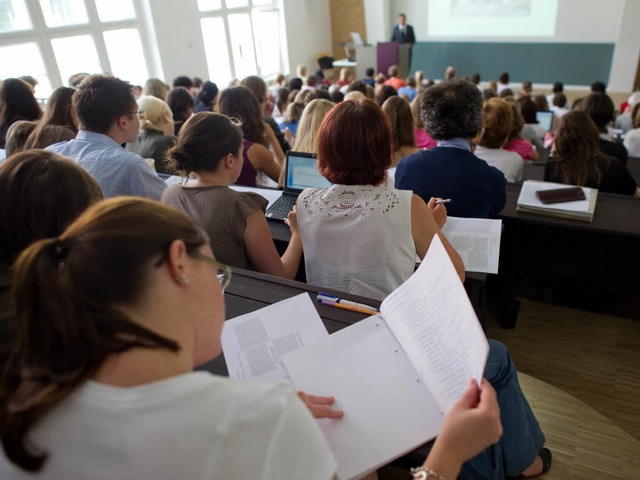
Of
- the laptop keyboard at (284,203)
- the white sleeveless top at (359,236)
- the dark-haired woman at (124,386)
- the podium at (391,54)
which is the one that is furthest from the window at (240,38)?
the dark-haired woman at (124,386)

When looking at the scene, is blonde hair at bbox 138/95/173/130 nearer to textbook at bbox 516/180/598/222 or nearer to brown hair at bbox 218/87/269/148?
brown hair at bbox 218/87/269/148

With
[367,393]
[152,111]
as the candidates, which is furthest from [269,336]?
[152,111]

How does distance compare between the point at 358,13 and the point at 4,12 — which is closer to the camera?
the point at 4,12

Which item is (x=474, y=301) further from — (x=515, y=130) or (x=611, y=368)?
(x=515, y=130)

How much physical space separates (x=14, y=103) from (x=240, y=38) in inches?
266

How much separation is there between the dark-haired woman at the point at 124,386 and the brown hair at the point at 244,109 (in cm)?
239

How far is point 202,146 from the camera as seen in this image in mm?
1701

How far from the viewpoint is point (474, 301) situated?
1923 millimetres

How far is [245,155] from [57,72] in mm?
4783

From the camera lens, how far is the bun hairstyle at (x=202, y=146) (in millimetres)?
1704

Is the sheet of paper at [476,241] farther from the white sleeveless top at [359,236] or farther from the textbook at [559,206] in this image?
the textbook at [559,206]

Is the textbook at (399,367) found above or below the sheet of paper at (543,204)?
above

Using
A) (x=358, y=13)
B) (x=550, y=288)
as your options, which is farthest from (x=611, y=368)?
(x=358, y=13)

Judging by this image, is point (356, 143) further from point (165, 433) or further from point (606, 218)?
point (606, 218)
